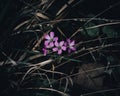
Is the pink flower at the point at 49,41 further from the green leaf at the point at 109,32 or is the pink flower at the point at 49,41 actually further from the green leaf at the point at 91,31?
the green leaf at the point at 109,32

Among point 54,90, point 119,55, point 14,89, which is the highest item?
point 14,89

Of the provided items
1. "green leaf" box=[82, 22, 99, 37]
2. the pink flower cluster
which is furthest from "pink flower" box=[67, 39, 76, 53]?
"green leaf" box=[82, 22, 99, 37]

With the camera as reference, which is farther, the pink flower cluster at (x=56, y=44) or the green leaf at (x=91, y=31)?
the green leaf at (x=91, y=31)

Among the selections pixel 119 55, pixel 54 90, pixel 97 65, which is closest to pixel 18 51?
Result: pixel 54 90

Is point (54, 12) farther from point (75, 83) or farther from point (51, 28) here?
point (75, 83)

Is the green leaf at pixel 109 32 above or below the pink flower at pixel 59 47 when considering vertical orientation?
below

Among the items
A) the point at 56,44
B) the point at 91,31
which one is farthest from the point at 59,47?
the point at 91,31

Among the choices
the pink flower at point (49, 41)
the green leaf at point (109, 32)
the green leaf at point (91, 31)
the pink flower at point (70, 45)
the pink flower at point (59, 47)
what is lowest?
the green leaf at point (109, 32)

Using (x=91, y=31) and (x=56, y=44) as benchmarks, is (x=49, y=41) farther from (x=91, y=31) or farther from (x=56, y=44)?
(x=91, y=31)

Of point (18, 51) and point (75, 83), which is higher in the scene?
point (18, 51)

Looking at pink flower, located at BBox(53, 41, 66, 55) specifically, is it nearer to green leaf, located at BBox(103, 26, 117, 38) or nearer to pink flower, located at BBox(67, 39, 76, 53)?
pink flower, located at BBox(67, 39, 76, 53)


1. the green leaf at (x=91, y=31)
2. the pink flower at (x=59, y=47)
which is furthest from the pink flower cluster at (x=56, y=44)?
the green leaf at (x=91, y=31)
